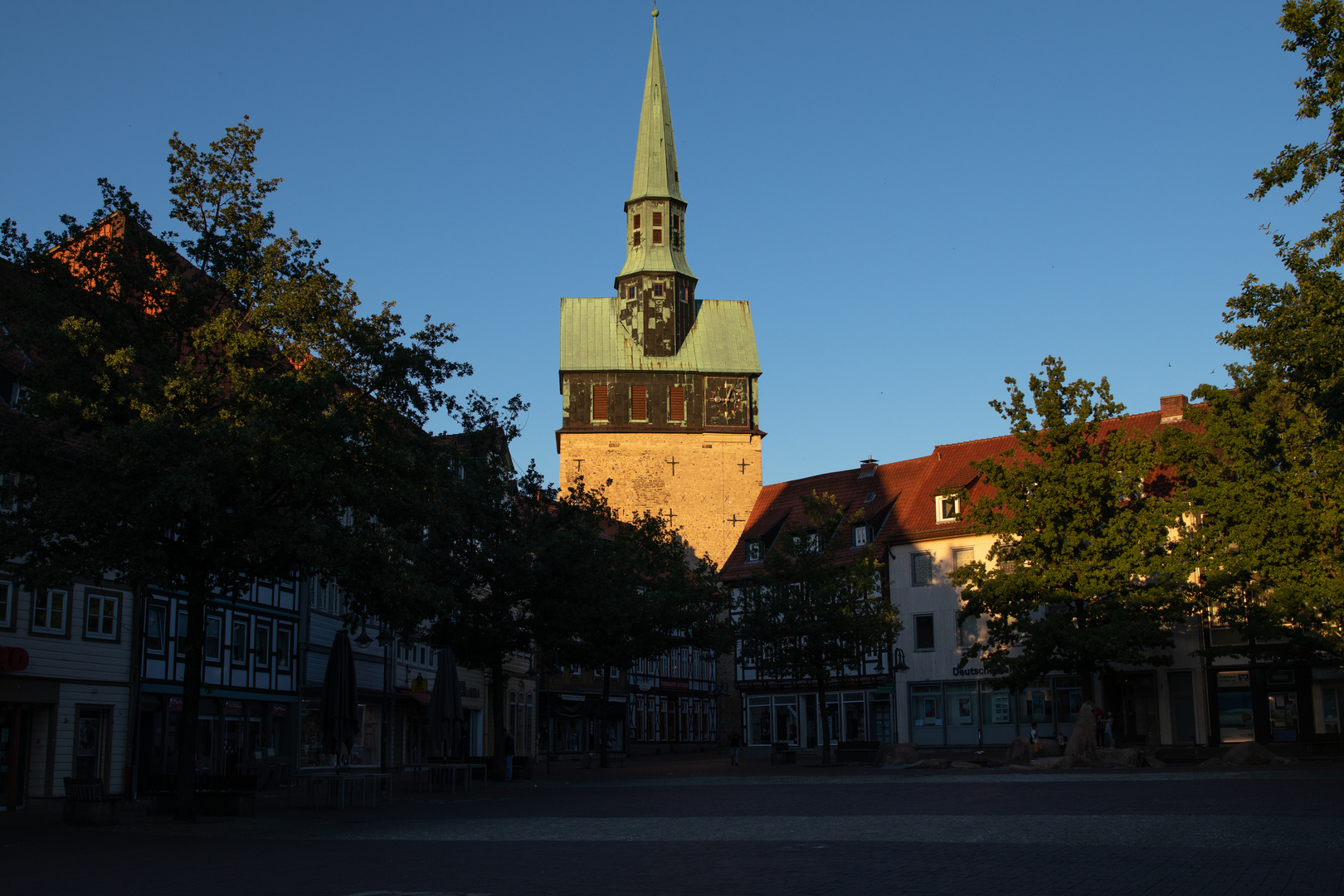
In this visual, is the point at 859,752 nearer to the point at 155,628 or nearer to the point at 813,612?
the point at 813,612

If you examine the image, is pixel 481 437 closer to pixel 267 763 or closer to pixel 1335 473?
pixel 267 763

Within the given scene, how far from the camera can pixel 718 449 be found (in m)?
71.7

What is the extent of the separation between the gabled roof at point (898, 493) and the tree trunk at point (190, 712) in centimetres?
2596

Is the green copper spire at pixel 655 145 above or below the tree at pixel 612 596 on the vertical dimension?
above

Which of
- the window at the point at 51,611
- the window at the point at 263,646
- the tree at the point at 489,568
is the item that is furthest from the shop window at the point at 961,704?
the window at the point at 51,611

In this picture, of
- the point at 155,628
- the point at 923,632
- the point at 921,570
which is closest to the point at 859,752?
the point at 923,632

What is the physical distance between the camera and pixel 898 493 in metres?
53.4

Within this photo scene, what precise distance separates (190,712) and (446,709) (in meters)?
10.9

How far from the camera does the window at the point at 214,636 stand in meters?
32.8

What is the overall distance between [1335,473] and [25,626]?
30707mm

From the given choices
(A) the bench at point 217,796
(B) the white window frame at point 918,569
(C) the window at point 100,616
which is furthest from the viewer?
(B) the white window frame at point 918,569

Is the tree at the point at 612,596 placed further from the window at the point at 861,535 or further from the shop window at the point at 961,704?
the shop window at the point at 961,704

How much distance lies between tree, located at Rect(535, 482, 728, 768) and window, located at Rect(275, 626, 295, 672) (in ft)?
25.5

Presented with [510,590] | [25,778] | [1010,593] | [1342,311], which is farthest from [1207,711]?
[25,778]
